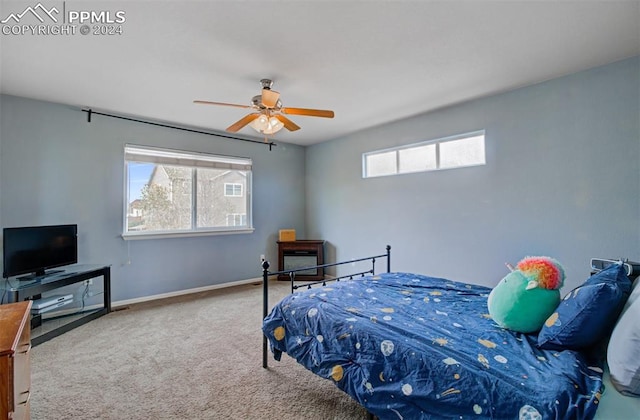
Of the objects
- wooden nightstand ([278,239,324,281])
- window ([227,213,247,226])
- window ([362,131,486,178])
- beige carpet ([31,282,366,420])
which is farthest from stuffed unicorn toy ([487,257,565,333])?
window ([227,213,247,226])

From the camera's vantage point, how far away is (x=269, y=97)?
2523 millimetres

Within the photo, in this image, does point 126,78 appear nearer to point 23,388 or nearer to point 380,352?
point 23,388

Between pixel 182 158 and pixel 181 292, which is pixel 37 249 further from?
pixel 182 158

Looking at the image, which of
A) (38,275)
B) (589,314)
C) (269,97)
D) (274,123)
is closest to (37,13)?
(269,97)

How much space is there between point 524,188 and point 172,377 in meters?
3.68

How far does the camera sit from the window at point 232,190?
16.1 feet

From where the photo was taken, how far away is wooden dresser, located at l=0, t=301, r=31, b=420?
106 centimetres

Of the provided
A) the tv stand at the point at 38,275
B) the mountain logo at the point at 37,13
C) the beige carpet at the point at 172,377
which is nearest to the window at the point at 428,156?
the beige carpet at the point at 172,377

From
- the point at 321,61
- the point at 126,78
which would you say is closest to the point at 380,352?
the point at 321,61

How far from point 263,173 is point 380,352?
419 cm

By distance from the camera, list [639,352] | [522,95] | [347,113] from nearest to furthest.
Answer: [639,352]
[522,95]
[347,113]

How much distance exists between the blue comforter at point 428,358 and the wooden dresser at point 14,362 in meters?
1.28

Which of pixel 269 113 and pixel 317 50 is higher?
pixel 317 50

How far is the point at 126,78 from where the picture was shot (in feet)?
9.29
